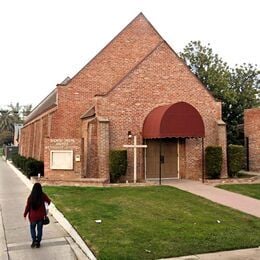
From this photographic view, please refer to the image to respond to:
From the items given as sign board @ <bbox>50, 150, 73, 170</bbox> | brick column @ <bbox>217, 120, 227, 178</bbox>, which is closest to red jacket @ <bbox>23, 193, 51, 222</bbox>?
sign board @ <bbox>50, 150, 73, 170</bbox>

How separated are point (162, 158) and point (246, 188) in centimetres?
553

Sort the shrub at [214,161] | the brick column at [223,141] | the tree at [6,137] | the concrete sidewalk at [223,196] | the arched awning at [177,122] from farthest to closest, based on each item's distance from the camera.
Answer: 1. the tree at [6,137]
2. the brick column at [223,141]
3. the shrub at [214,161]
4. the arched awning at [177,122]
5. the concrete sidewalk at [223,196]

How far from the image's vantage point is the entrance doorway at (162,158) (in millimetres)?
21656

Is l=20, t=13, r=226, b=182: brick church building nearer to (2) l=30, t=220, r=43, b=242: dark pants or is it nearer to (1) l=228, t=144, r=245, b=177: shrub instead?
(1) l=228, t=144, r=245, b=177: shrub

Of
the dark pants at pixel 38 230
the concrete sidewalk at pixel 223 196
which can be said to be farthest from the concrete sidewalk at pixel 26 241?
the concrete sidewalk at pixel 223 196

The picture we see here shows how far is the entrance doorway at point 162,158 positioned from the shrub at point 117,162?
2.21 metres

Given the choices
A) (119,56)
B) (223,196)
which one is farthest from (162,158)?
(119,56)

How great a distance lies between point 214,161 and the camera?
21203 millimetres

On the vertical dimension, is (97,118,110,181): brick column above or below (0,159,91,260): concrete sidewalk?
above

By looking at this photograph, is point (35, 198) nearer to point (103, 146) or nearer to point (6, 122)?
point (103, 146)

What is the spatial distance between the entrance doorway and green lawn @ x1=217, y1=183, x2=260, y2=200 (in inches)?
157

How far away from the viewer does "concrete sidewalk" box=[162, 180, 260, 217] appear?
13248 mm

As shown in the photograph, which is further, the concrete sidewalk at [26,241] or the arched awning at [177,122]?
the arched awning at [177,122]

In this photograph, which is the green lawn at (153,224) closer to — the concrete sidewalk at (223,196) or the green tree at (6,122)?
the concrete sidewalk at (223,196)
